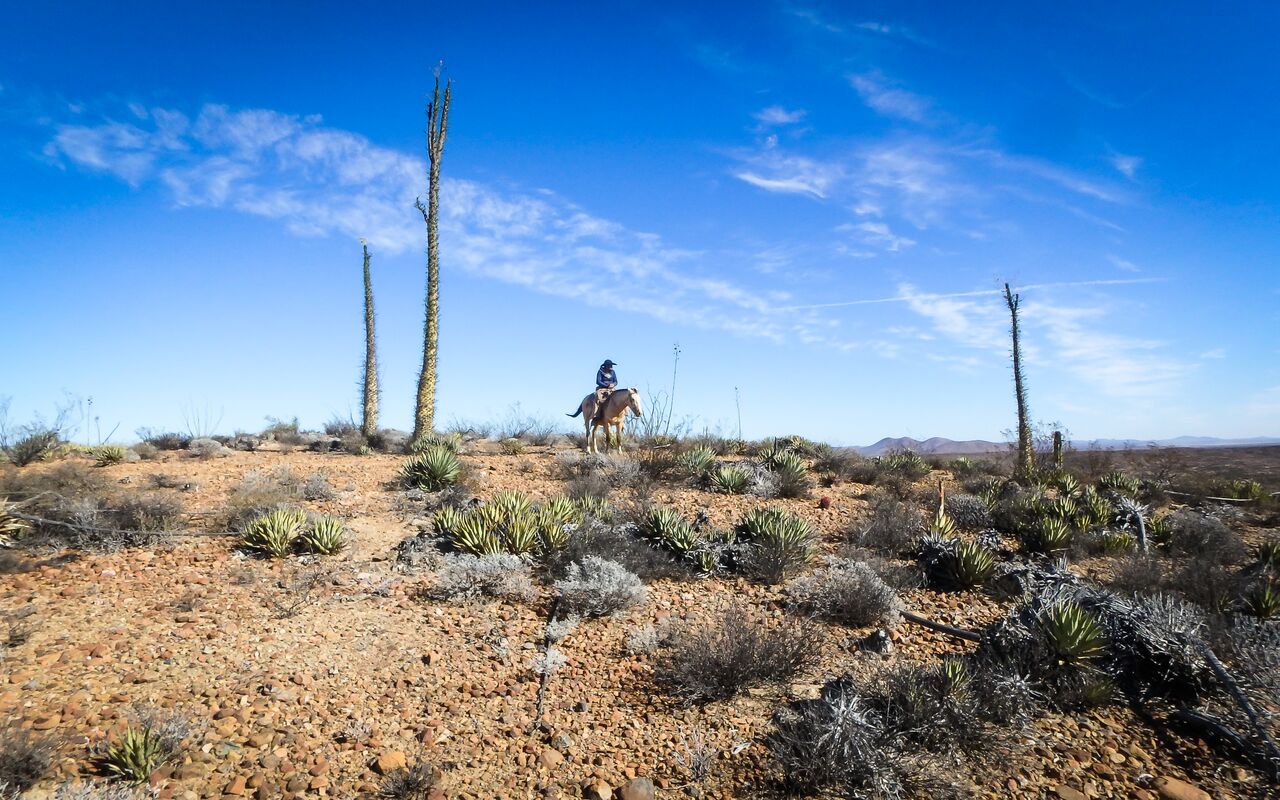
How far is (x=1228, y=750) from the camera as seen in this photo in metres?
4.91

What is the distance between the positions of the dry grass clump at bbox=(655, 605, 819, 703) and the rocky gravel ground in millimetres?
132

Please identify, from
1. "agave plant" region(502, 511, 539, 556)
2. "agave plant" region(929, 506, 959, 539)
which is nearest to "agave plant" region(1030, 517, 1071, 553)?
"agave plant" region(929, 506, 959, 539)

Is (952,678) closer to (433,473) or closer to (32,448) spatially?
(433,473)

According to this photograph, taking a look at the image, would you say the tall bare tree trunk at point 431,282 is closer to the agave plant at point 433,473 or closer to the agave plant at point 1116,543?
the agave plant at point 433,473

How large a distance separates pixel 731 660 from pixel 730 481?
7.36 metres

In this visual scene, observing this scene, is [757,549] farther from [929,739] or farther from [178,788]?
[178,788]

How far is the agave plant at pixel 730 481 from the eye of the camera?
12.9 metres

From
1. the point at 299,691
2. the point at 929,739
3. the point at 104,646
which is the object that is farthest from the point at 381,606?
the point at 929,739

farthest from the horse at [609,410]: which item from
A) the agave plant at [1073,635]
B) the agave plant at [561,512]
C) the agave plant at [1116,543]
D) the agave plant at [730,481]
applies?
the agave plant at [1073,635]

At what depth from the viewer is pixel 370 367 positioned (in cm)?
2370

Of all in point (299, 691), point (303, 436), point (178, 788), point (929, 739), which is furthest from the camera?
point (303, 436)

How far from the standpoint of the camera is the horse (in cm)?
1571

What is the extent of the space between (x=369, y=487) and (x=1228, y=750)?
12.8 metres

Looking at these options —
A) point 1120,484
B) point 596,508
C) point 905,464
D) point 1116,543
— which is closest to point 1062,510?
point 1116,543
